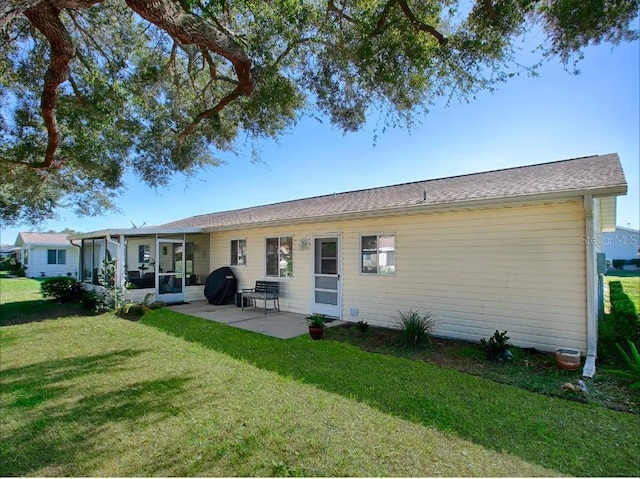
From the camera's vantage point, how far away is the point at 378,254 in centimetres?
856

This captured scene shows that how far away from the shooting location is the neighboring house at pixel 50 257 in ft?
88.5

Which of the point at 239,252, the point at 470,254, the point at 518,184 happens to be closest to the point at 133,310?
the point at 239,252

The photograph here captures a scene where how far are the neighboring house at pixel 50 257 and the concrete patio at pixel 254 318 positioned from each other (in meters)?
21.0

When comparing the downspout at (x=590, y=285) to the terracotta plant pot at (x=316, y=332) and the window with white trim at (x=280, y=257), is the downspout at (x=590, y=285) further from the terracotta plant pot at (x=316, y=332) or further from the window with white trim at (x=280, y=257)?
the window with white trim at (x=280, y=257)

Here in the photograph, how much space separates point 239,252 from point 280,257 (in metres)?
2.35

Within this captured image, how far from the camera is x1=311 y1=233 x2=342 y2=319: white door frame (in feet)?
30.6

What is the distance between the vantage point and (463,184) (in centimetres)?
870

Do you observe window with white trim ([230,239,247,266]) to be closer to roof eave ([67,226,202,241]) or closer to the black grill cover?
the black grill cover

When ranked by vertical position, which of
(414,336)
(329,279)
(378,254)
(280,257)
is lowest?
(414,336)

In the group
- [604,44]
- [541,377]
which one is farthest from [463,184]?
[541,377]

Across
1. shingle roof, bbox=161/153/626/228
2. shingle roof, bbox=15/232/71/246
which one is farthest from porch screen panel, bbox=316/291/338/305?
shingle roof, bbox=15/232/71/246

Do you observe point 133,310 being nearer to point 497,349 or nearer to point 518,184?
point 497,349

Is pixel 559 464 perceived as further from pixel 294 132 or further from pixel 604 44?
pixel 294 132

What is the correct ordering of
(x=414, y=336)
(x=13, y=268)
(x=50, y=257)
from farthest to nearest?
(x=13, y=268) < (x=50, y=257) < (x=414, y=336)
